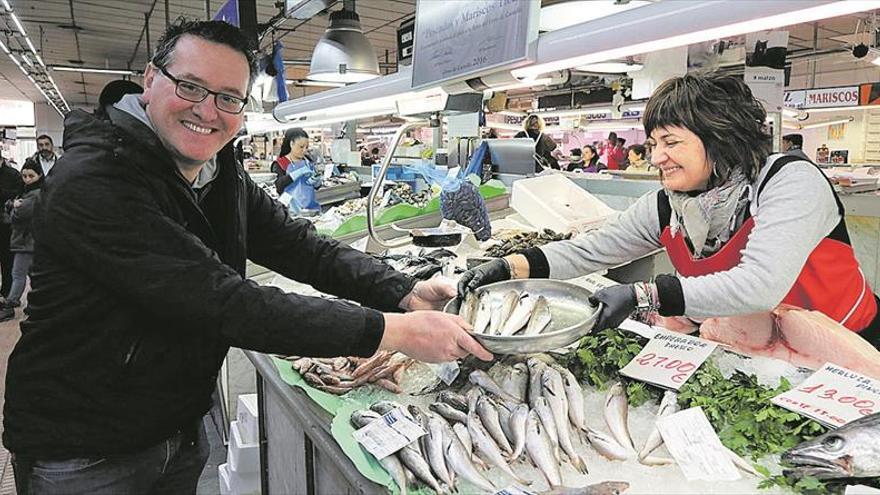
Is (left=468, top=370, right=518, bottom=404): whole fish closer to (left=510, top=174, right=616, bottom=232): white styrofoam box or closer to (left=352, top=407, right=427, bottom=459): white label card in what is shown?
(left=352, top=407, right=427, bottom=459): white label card

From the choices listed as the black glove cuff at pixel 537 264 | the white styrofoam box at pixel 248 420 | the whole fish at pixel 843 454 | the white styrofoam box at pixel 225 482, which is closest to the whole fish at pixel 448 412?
the whole fish at pixel 843 454

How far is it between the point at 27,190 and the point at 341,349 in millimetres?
8044

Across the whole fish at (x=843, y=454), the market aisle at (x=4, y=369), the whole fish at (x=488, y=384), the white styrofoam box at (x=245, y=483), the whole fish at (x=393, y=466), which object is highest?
the whole fish at (x=843, y=454)

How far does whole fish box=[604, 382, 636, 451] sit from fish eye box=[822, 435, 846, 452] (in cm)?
39

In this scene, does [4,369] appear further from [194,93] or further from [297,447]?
[194,93]

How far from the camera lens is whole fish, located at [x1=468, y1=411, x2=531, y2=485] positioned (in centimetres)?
144

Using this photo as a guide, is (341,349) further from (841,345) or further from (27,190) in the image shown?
(27,190)

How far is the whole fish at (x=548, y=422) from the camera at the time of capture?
1.49 meters

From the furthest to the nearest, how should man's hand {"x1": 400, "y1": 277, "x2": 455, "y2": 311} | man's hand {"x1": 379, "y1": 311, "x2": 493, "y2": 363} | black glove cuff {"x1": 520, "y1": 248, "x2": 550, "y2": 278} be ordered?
black glove cuff {"x1": 520, "y1": 248, "x2": 550, "y2": 278} → man's hand {"x1": 400, "y1": 277, "x2": 455, "y2": 311} → man's hand {"x1": 379, "y1": 311, "x2": 493, "y2": 363}

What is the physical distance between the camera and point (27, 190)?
7934 mm

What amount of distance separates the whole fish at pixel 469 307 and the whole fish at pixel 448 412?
0.25 metres

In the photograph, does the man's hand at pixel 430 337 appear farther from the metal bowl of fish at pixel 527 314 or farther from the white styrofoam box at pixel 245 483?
the white styrofoam box at pixel 245 483

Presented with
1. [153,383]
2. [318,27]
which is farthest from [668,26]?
[318,27]

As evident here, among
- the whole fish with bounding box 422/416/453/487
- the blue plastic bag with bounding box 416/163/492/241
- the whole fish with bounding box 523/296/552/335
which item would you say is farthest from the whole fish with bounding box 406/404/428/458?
A: the blue plastic bag with bounding box 416/163/492/241
